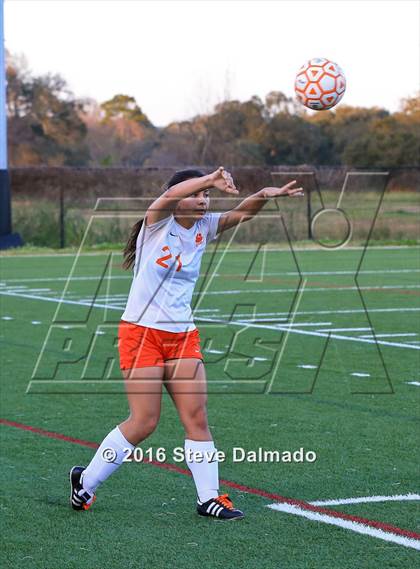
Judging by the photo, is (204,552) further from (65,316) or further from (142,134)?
(142,134)

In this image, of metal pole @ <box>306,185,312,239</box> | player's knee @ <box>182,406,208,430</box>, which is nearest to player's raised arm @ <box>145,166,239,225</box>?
player's knee @ <box>182,406,208,430</box>

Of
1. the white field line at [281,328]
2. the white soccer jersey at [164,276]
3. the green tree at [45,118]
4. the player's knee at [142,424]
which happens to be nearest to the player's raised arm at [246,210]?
the white soccer jersey at [164,276]

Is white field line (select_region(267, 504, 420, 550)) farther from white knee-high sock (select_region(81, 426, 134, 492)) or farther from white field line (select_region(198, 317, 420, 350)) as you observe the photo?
white field line (select_region(198, 317, 420, 350))

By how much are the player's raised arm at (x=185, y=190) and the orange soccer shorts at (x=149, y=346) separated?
2.03 ft

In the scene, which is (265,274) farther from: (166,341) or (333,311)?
(166,341)

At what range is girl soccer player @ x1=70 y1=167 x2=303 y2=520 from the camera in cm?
621

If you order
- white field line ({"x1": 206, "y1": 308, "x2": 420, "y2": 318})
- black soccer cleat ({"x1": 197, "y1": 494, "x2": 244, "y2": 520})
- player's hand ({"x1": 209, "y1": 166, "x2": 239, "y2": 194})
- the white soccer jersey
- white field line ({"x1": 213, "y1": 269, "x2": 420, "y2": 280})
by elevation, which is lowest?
white field line ({"x1": 213, "y1": 269, "x2": 420, "y2": 280})

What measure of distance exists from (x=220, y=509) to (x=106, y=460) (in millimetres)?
716

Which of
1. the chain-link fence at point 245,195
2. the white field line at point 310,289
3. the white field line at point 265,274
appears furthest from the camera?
the chain-link fence at point 245,195

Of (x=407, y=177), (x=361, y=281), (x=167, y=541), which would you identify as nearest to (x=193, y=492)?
(x=167, y=541)

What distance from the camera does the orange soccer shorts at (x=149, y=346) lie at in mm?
6250

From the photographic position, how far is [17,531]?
601 cm

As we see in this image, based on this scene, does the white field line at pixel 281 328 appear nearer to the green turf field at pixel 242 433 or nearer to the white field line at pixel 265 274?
the green turf field at pixel 242 433

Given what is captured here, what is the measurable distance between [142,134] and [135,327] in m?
77.0
